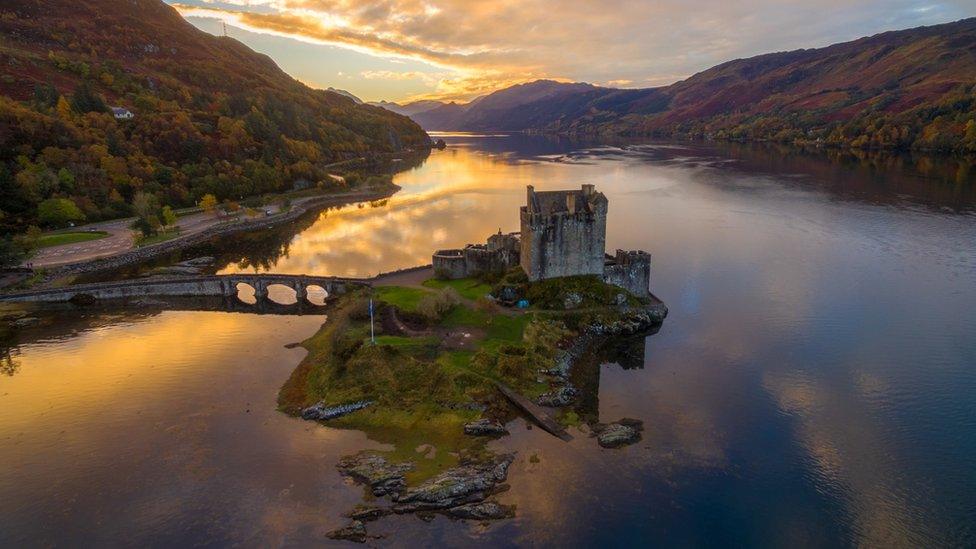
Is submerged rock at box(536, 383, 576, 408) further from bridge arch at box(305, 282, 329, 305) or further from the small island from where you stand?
bridge arch at box(305, 282, 329, 305)

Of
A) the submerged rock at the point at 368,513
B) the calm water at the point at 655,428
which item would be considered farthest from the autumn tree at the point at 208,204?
the submerged rock at the point at 368,513

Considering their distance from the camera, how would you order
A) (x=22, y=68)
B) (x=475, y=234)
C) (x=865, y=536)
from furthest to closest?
(x=22, y=68) < (x=475, y=234) < (x=865, y=536)

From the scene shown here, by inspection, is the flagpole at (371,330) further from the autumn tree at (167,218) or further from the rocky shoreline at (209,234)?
the autumn tree at (167,218)

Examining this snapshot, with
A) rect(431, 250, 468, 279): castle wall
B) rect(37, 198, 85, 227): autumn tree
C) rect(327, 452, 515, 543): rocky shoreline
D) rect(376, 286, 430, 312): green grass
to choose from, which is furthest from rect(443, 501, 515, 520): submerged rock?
rect(37, 198, 85, 227): autumn tree

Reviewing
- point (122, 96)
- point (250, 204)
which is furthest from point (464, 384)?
point (122, 96)

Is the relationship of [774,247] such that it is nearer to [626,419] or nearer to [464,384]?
[626,419]
